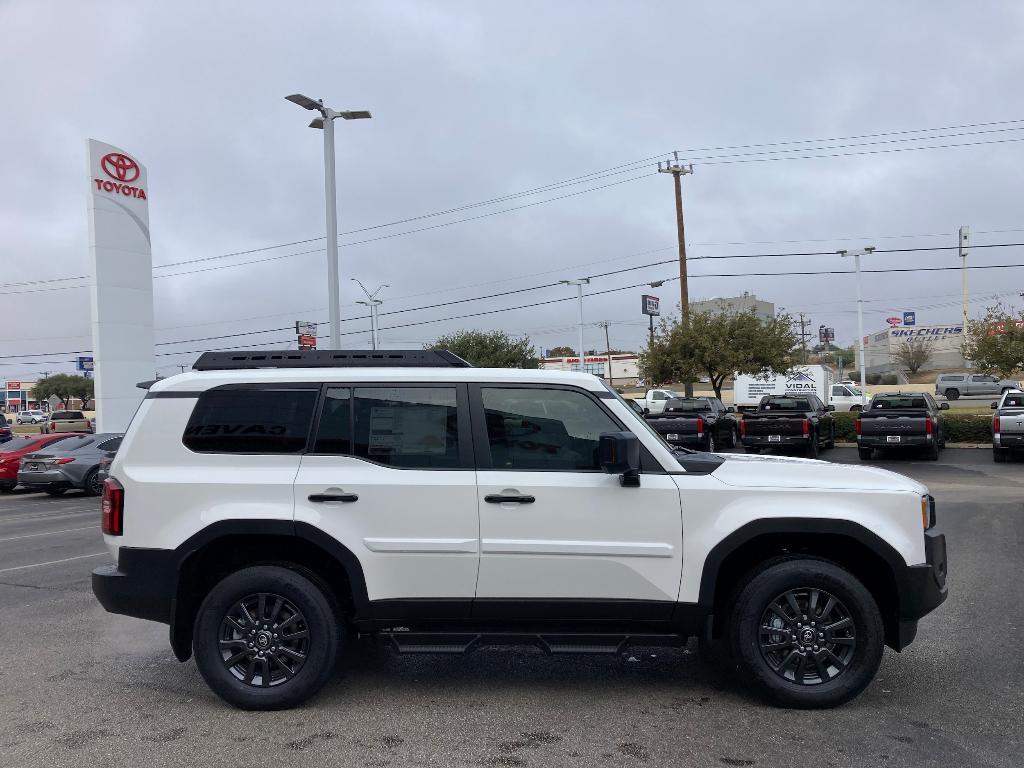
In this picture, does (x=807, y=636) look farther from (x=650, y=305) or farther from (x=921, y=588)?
(x=650, y=305)

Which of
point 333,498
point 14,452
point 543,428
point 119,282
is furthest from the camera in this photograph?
point 119,282

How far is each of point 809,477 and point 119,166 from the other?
26.6m

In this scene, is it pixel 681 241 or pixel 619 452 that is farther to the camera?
pixel 681 241

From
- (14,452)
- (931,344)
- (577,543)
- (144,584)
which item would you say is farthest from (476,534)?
(931,344)

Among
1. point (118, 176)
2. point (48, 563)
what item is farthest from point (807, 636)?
point (118, 176)

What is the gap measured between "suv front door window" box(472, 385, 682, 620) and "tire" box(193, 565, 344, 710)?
2.97 feet

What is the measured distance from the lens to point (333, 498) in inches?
190

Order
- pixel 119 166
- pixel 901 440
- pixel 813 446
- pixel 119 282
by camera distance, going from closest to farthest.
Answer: pixel 901 440, pixel 813 446, pixel 119 282, pixel 119 166

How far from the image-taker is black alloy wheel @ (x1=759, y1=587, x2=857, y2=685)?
4.76 metres

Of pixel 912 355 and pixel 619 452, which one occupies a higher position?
pixel 912 355

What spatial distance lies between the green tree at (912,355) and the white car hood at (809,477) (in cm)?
9026

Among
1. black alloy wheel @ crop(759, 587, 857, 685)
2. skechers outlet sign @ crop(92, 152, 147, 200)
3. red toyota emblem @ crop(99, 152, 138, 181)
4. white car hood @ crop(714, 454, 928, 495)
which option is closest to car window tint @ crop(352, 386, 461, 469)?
white car hood @ crop(714, 454, 928, 495)

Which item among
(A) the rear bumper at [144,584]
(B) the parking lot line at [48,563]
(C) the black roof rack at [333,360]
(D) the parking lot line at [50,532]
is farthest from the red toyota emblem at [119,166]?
(A) the rear bumper at [144,584]

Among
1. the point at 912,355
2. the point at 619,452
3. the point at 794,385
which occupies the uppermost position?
the point at 912,355
